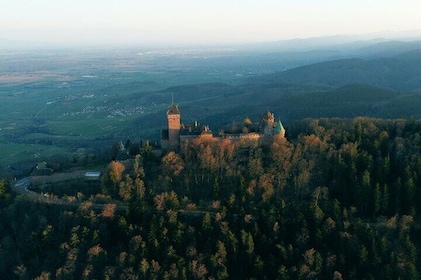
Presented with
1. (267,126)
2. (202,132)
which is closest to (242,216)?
(202,132)

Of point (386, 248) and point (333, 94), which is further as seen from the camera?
point (333, 94)

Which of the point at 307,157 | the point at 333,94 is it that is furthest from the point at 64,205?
the point at 333,94

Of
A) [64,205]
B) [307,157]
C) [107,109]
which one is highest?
[307,157]

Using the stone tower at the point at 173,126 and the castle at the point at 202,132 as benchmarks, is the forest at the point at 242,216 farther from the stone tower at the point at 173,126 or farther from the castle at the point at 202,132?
the stone tower at the point at 173,126

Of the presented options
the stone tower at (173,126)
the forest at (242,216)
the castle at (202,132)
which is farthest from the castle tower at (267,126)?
the stone tower at (173,126)

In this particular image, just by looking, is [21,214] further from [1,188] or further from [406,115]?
[406,115]

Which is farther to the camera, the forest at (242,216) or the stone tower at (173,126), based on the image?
the stone tower at (173,126)
